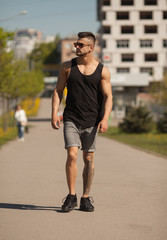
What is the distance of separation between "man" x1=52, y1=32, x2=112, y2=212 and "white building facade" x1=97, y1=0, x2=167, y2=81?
80448 millimetres

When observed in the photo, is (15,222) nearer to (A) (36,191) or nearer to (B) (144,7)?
(A) (36,191)

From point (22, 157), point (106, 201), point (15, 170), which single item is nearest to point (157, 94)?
point (22, 157)

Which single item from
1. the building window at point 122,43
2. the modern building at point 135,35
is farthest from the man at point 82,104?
the building window at point 122,43

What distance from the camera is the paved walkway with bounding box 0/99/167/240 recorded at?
502 centimetres

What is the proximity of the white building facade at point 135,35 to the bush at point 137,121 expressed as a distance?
56430 millimetres

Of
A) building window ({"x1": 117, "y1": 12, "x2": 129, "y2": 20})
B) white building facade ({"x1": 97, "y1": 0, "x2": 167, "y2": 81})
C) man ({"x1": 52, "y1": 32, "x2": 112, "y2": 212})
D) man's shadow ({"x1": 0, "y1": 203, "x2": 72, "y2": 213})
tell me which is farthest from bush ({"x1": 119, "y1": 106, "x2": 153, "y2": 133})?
building window ({"x1": 117, "y1": 12, "x2": 129, "y2": 20})

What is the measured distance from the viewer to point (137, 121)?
30.0 metres

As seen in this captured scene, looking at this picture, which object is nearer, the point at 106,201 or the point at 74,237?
the point at 74,237

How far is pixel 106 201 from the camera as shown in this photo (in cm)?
684

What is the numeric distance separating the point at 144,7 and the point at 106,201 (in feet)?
272

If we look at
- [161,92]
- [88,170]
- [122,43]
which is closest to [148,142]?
[88,170]

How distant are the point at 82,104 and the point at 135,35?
272ft

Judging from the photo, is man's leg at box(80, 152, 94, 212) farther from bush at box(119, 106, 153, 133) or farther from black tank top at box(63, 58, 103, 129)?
bush at box(119, 106, 153, 133)

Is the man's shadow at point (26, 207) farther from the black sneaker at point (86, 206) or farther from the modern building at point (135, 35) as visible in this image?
the modern building at point (135, 35)
